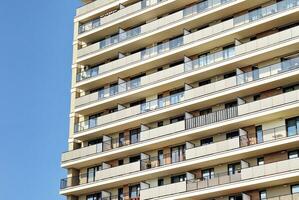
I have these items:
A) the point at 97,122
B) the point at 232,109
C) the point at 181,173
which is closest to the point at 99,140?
the point at 97,122

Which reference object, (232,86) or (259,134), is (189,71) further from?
(259,134)

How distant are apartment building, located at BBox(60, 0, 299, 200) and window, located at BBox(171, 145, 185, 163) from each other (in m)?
0.10

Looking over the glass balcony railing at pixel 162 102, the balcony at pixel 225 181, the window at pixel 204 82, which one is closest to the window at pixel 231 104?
the window at pixel 204 82

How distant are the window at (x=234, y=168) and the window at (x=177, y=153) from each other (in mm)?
4587

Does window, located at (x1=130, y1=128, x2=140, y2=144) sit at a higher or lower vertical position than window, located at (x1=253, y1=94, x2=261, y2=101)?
lower

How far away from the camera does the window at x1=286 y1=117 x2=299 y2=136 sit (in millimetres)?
53081

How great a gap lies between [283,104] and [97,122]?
19.6m

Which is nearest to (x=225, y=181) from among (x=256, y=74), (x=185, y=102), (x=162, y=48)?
(x=185, y=102)

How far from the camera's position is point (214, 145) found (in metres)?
56.3

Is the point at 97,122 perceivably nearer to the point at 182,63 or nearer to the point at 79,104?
the point at 79,104

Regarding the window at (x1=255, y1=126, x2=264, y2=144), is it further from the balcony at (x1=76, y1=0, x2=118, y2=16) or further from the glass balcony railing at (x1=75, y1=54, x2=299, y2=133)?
the balcony at (x1=76, y1=0, x2=118, y2=16)

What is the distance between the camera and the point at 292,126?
176 ft

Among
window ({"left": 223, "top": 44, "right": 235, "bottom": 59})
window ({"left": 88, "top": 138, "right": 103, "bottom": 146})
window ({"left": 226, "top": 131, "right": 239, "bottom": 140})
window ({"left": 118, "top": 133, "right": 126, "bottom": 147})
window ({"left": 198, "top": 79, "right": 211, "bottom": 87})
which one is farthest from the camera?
window ({"left": 88, "top": 138, "right": 103, "bottom": 146})

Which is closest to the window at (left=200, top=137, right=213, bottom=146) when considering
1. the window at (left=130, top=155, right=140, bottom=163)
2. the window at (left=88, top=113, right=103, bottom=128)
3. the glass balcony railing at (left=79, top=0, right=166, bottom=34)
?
the window at (left=130, top=155, right=140, bottom=163)
